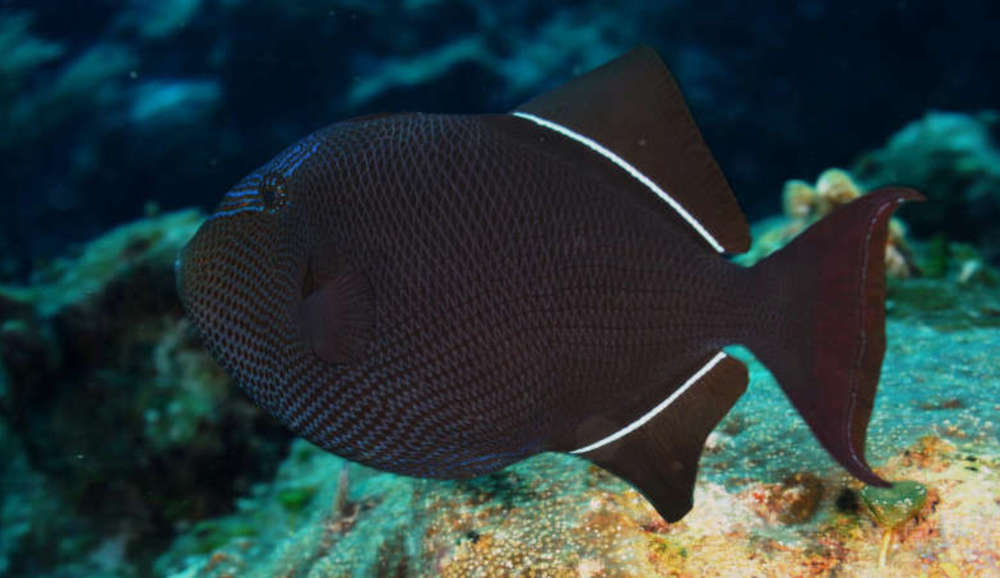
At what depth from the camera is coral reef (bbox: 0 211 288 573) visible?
158 inches

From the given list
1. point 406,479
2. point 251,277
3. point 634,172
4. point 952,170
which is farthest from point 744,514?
point 952,170

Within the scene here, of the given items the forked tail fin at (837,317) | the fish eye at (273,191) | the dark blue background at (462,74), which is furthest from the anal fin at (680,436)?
the dark blue background at (462,74)

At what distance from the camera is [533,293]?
1.28 m

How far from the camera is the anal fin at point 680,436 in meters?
1.40

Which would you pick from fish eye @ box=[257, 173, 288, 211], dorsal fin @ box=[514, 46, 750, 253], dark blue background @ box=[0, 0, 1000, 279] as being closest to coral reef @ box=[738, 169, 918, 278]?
dorsal fin @ box=[514, 46, 750, 253]

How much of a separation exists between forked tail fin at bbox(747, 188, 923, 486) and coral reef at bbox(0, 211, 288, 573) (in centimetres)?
371

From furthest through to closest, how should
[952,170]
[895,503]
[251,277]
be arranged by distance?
[952,170] < [895,503] < [251,277]

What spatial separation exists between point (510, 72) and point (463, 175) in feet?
30.2

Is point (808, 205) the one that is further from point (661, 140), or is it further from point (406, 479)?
point (661, 140)

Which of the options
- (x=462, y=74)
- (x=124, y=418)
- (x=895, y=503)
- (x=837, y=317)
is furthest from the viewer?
(x=462, y=74)

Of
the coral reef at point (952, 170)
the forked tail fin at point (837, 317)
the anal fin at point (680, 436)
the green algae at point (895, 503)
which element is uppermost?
the forked tail fin at point (837, 317)

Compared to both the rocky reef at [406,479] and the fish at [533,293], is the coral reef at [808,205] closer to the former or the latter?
the rocky reef at [406,479]

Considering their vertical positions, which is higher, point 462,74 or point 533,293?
point 462,74

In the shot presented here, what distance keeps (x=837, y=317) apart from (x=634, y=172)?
51 cm
